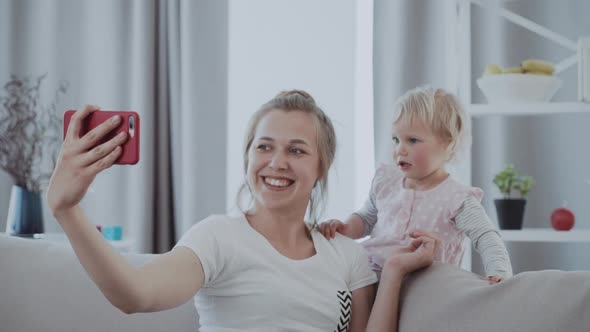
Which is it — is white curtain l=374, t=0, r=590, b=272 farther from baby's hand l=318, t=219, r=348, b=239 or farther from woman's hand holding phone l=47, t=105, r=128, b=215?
woman's hand holding phone l=47, t=105, r=128, b=215

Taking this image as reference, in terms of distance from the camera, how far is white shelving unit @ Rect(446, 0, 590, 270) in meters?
2.57

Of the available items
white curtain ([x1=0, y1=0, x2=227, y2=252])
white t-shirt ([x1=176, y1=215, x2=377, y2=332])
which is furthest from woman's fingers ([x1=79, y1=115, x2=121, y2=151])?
white curtain ([x1=0, y1=0, x2=227, y2=252])

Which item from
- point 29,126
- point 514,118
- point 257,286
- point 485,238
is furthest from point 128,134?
point 29,126

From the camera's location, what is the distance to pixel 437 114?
1.80m

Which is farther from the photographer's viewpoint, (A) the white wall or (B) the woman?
(A) the white wall

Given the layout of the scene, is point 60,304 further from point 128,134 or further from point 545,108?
point 545,108

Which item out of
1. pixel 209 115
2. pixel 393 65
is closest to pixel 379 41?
pixel 393 65

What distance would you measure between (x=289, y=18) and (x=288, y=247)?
220 cm

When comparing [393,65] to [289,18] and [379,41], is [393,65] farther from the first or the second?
[289,18]

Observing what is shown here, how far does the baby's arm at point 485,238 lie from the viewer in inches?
59.4

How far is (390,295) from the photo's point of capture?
1.41m

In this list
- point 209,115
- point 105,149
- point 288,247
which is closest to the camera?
point 105,149

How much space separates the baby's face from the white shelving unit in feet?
2.85

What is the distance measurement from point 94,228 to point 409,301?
0.64 m
